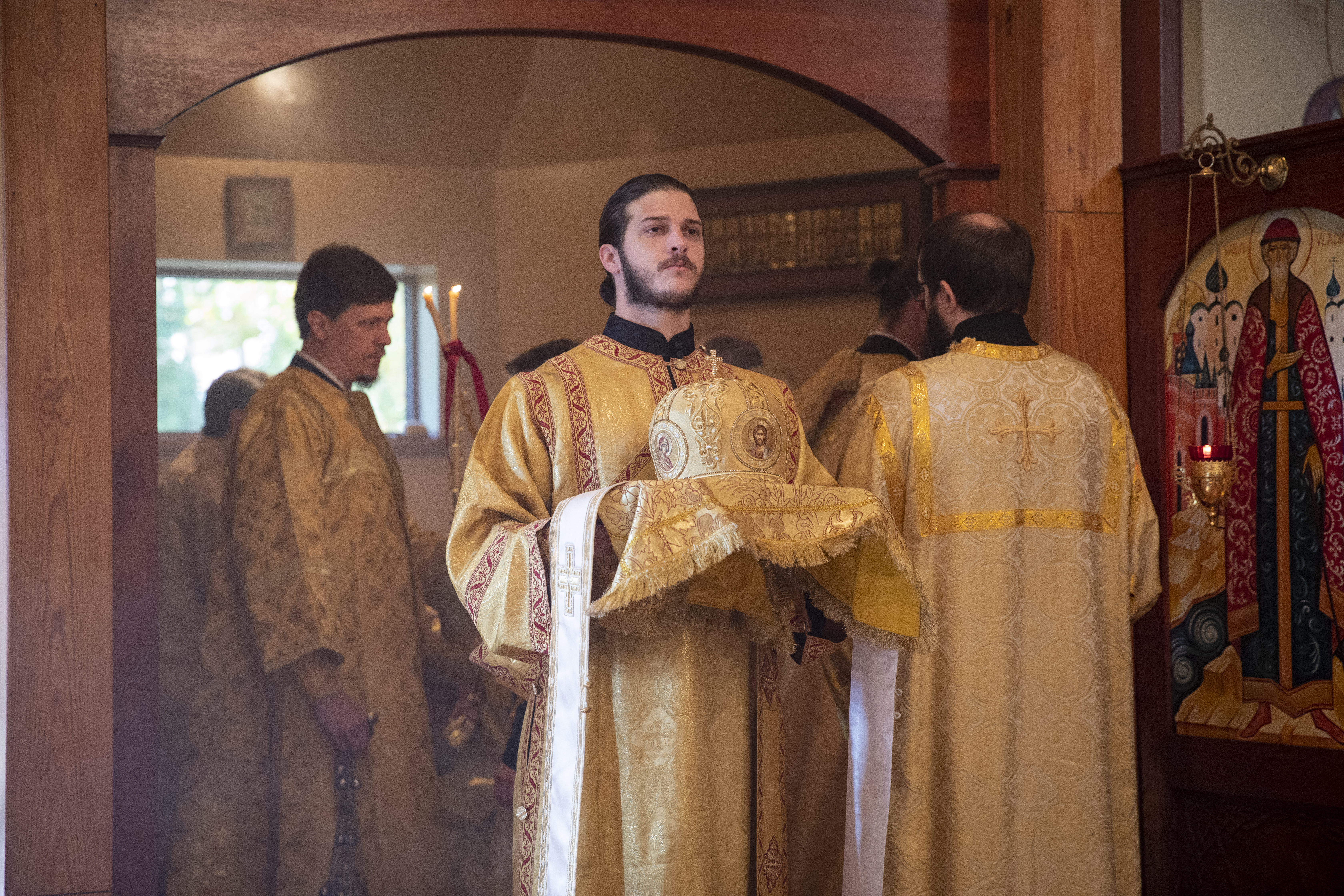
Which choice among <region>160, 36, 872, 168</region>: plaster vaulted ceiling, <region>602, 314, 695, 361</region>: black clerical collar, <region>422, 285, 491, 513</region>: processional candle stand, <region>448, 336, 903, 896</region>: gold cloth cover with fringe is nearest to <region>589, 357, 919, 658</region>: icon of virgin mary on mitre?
<region>448, 336, 903, 896</region>: gold cloth cover with fringe

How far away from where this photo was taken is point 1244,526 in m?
3.43

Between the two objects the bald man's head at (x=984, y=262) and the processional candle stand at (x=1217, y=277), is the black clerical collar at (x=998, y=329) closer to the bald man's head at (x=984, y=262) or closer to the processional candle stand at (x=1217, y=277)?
the bald man's head at (x=984, y=262)

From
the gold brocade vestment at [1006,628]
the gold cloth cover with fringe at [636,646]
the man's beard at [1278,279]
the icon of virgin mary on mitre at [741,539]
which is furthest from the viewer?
the man's beard at [1278,279]

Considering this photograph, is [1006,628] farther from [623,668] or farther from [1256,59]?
[1256,59]

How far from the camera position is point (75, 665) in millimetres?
3000

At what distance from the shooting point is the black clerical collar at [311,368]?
3.57 m

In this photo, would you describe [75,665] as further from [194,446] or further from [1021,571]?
[1021,571]

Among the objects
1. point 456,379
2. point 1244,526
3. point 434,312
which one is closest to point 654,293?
point 434,312

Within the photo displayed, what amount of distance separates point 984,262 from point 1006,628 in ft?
2.76

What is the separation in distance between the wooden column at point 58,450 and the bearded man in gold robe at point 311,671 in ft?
1.11

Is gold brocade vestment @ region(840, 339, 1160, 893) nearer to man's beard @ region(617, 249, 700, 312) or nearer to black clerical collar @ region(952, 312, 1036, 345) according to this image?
black clerical collar @ region(952, 312, 1036, 345)

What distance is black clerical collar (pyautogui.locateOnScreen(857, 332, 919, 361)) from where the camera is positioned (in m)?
3.95

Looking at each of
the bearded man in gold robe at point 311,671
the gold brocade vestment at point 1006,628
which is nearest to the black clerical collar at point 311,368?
the bearded man in gold robe at point 311,671

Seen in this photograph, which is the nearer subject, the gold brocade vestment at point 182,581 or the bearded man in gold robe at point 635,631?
the bearded man in gold robe at point 635,631
